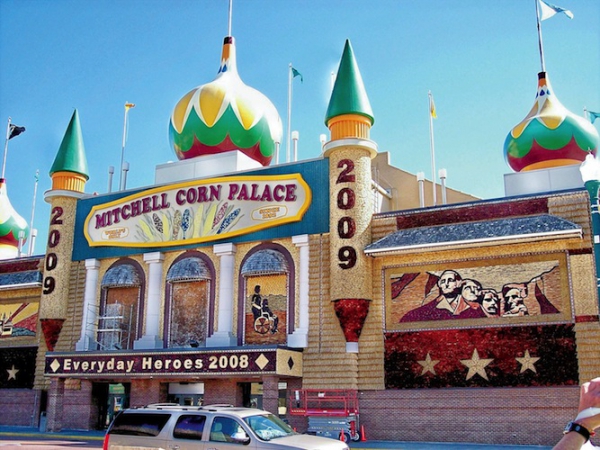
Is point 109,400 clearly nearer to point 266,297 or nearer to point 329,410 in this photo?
point 266,297

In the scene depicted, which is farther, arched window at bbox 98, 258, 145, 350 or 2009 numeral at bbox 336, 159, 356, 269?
arched window at bbox 98, 258, 145, 350

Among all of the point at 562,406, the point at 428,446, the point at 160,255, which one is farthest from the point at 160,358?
the point at 562,406

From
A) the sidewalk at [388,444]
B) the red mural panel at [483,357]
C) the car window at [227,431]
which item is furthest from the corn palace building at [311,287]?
the car window at [227,431]

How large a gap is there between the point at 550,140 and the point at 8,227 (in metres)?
35.9

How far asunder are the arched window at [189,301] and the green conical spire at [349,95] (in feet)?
30.2

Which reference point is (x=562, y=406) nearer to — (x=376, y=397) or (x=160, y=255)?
(x=376, y=397)

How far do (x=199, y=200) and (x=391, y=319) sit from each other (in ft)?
37.2

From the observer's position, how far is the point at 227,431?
14.6 metres

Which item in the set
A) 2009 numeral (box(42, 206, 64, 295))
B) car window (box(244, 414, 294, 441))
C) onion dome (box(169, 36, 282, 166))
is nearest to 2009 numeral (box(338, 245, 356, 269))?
onion dome (box(169, 36, 282, 166))

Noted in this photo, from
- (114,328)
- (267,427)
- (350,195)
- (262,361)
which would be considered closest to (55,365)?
(114,328)

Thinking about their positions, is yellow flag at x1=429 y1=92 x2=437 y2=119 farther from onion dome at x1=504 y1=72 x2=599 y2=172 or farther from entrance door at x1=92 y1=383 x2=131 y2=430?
entrance door at x1=92 y1=383 x2=131 y2=430

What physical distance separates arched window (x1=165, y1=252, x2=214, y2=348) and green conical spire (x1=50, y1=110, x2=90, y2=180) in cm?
911

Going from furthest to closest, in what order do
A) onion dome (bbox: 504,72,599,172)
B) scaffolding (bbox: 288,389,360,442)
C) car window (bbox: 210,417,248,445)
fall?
onion dome (bbox: 504,72,599,172) → scaffolding (bbox: 288,389,360,442) → car window (bbox: 210,417,248,445)

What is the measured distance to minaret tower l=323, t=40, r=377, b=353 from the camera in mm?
28500
